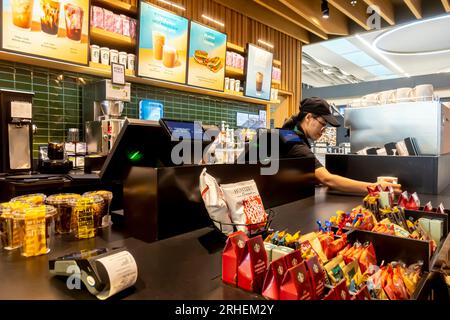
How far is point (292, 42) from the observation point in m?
5.52

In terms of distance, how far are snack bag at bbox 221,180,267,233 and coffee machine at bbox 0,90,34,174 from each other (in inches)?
72.6

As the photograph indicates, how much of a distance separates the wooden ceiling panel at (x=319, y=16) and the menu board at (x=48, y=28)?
2386mm

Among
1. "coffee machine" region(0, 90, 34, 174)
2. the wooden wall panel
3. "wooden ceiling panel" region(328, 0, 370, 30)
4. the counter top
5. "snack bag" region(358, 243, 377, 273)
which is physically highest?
"wooden ceiling panel" region(328, 0, 370, 30)

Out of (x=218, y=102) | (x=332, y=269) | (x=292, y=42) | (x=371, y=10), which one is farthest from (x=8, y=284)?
(x=292, y=42)

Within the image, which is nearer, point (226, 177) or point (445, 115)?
point (226, 177)

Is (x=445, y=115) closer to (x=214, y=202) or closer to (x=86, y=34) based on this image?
(x=214, y=202)

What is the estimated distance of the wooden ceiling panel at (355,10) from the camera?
163 inches

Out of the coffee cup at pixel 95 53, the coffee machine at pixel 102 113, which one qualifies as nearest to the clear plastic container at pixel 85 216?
the coffee machine at pixel 102 113

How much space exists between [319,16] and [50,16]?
3553 mm

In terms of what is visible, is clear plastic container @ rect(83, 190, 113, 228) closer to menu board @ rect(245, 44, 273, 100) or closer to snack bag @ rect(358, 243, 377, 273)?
snack bag @ rect(358, 243, 377, 273)

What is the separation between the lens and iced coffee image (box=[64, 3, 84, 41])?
8.39 feet

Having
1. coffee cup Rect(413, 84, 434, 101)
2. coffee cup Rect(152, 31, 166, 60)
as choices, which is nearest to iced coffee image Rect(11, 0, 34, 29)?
coffee cup Rect(152, 31, 166, 60)
